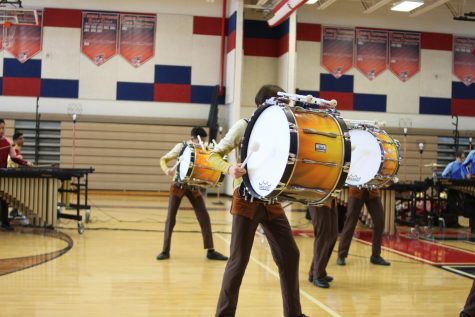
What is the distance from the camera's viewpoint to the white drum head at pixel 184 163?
7362mm

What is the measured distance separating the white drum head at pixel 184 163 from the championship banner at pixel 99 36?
11689 mm

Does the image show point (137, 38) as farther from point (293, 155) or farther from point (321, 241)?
point (293, 155)

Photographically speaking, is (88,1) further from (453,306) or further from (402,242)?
(453,306)

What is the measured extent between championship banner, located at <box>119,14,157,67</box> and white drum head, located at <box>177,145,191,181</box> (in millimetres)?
11527

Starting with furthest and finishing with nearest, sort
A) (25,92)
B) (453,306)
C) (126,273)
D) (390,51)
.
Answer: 1. (390,51)
2. (25,92)
3. (126,273)
4. (453,306)

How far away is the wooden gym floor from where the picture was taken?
16.8 feet

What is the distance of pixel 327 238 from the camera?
20.0 ft

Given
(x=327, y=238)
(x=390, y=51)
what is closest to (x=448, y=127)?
(x=390, y=51)

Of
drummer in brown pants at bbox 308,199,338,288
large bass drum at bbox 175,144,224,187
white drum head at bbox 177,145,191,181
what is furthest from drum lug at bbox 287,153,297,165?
white drum head at bbox 177,145,191,181

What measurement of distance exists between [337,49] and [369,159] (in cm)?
1252

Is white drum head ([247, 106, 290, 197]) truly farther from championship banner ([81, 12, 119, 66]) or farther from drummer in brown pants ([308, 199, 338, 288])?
championship banner ([81, 12, 119, 66])

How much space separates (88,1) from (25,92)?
333 cm

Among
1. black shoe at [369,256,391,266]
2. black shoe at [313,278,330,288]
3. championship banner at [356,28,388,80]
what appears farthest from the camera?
championship banner at [356,28,388,80]

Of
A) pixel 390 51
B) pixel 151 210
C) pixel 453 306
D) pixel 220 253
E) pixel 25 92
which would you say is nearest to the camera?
pixel 453 306
